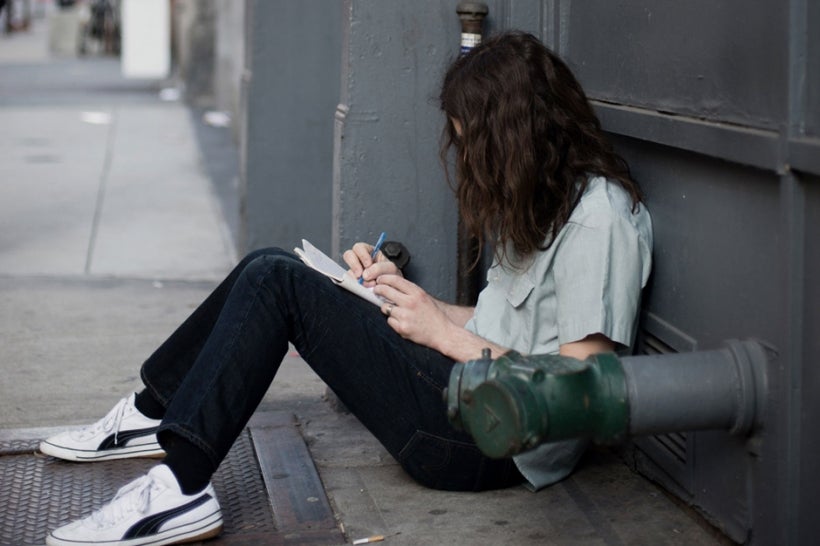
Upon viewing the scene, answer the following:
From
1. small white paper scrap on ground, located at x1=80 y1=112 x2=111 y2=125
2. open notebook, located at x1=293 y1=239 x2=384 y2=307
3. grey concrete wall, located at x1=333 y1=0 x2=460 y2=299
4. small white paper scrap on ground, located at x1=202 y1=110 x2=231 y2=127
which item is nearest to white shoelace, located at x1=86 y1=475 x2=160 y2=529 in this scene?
open notebook, located at x1=293 y1=239 x2=384 y2=307

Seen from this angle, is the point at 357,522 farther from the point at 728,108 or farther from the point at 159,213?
the point at 159,213

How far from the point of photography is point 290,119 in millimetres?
6137

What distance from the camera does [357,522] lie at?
3.08 metres

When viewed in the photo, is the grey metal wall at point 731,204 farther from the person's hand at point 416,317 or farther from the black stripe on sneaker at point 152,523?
the black stripe on sneaker at point 152,523

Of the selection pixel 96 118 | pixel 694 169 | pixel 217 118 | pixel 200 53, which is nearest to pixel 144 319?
pixel 694 169

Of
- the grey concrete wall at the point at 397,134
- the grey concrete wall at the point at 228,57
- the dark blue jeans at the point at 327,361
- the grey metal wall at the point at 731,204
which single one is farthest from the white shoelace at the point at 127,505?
the grey concrete wall at the point at 228,57

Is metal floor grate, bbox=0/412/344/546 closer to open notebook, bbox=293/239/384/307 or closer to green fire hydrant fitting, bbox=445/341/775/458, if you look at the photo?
open notebook, bbox=293/239/384/307

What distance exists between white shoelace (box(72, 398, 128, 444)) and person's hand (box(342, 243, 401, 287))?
77 centimetres

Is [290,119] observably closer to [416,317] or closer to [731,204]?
[416,317]

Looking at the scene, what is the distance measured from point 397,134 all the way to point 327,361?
103 centimetres

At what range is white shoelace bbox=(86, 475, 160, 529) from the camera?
2.88m

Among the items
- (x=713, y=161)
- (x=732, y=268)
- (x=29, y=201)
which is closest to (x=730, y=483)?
(x=732, y=268)

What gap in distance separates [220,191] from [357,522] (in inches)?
233

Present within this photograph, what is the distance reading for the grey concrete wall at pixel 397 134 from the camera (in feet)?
12.3
